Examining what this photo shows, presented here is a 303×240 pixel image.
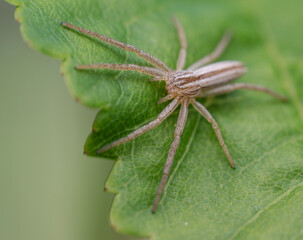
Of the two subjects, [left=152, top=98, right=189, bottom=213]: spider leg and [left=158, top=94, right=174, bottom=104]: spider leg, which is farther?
[left=158, top=94, right=174, bottom=104]: spider leg

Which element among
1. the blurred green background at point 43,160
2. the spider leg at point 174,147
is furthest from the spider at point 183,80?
the blurred green background at point 43,160

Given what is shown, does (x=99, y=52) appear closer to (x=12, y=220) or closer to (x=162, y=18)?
(x=162, y=18)

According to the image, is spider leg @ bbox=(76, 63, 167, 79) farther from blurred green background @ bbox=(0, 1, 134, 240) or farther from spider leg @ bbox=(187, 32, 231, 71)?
blurred green background @ bbox=(0, 1, 134, 240)

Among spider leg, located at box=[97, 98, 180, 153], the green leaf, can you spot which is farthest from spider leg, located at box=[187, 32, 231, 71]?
spider leg, located at box=[97, 98, 180, 153]

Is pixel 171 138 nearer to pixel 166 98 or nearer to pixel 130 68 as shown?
pixel 166 98

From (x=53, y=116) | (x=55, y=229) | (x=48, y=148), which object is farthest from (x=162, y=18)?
(x=55, y=229)

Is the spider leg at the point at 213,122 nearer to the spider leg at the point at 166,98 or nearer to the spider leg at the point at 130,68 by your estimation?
the spider leg at the point at 166,98

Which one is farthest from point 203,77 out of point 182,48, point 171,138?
point 171,138
